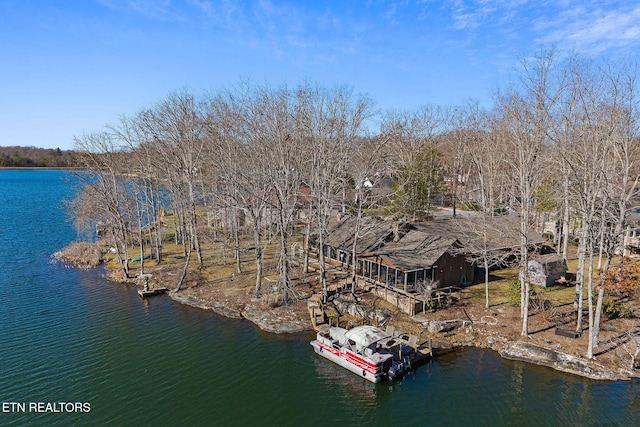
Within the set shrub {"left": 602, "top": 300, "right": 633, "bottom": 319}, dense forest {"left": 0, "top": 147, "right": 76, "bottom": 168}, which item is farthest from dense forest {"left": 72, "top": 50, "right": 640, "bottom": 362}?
dense forest {"left": 0, "top": 147, "right": 76, "bottom": 168}

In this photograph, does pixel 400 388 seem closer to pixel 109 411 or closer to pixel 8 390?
pixel 109 411

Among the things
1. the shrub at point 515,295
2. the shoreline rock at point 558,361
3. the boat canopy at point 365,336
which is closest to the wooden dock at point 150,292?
the boat canopy at point 365,336

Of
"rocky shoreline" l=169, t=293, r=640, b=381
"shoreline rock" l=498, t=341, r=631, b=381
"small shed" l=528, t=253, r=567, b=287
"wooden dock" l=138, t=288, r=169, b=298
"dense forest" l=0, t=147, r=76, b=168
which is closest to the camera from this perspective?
"shoreline rock" l=498, t=341, r=631, b=381

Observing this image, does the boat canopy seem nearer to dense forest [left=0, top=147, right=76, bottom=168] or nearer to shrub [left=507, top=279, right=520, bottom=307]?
shrub [left=507, top=279, right=520, bottom=307]

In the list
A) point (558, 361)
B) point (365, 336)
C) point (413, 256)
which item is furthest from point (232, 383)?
point (558, 361)

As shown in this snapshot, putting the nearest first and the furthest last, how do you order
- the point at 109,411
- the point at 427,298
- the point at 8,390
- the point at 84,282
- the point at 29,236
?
the point at 109,411 < the point at 8,390 < the point at 427,298 < the point at 84,282 < the point at 29,236

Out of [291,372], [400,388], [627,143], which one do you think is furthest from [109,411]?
[627,143]
